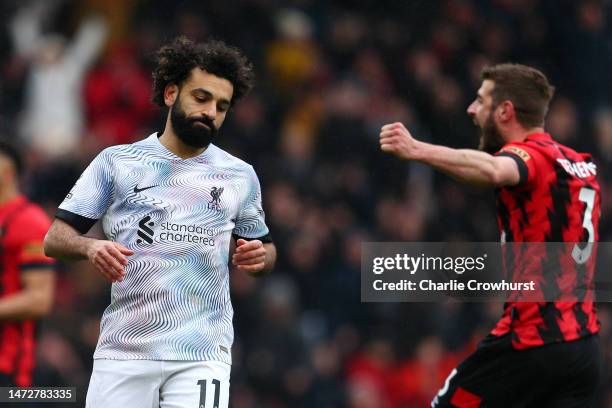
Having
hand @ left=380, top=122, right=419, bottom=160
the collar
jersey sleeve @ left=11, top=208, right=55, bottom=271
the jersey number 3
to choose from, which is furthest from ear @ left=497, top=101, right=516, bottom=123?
jersey sleeve @ left=11, top=208, right=55, bottom=271

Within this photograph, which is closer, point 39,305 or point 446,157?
point 446,157

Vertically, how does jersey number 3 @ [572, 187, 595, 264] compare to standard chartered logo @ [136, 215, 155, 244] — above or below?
above

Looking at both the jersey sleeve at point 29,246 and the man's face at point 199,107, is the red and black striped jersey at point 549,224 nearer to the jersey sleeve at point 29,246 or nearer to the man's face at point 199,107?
the man's face at point 199,107

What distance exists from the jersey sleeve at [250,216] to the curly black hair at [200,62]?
0.42 metres

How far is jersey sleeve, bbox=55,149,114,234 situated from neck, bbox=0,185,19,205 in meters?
1.61

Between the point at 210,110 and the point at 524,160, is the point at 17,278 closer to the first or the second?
the point at 210,110

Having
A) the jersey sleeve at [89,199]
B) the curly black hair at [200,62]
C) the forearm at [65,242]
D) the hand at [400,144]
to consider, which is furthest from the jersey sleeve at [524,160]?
the forearm at [65,242]

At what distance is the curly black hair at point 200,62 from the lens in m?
5.49

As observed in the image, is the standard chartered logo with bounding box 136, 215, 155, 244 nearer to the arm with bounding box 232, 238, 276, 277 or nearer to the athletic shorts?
the arm with bounding box 232, 238, 276, 277

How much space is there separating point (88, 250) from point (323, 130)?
7251 mm

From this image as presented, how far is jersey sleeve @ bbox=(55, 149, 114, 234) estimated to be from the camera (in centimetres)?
518

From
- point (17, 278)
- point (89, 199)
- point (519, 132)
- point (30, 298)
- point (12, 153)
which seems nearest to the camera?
point (89, 199)

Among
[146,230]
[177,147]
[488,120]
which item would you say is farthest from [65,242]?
[488,120]

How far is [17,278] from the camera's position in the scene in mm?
6543
